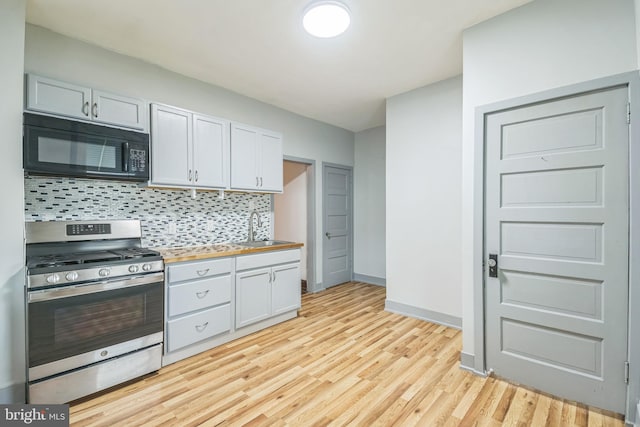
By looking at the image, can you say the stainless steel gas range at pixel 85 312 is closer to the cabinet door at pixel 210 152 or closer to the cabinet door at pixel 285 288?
the cabinet door at pixel 210 152

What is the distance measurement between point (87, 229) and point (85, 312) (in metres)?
0.81

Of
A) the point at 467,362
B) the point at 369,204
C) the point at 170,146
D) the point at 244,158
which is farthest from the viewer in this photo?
the point at 369,204

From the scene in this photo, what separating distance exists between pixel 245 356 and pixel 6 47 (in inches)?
112

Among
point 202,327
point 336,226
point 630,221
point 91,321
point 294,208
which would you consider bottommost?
point 202,327

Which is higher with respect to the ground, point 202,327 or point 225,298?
point 225,298

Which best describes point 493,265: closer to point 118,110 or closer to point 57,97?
point 118,110

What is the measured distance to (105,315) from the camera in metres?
2.03

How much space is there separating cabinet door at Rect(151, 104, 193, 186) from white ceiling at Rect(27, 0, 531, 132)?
1.93 feet

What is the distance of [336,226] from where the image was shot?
4973 millimetres

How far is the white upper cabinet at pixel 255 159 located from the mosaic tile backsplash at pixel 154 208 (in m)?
0.39

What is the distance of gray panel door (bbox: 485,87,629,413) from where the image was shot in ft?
5.88

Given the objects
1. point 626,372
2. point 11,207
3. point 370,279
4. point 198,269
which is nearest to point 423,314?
point 370,279

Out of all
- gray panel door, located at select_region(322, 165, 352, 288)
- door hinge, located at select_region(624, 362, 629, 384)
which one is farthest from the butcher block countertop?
door hinge, located at select_region(624, 362, 629, 384)

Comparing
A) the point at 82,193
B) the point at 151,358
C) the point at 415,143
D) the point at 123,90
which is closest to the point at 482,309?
the point at 415,143
